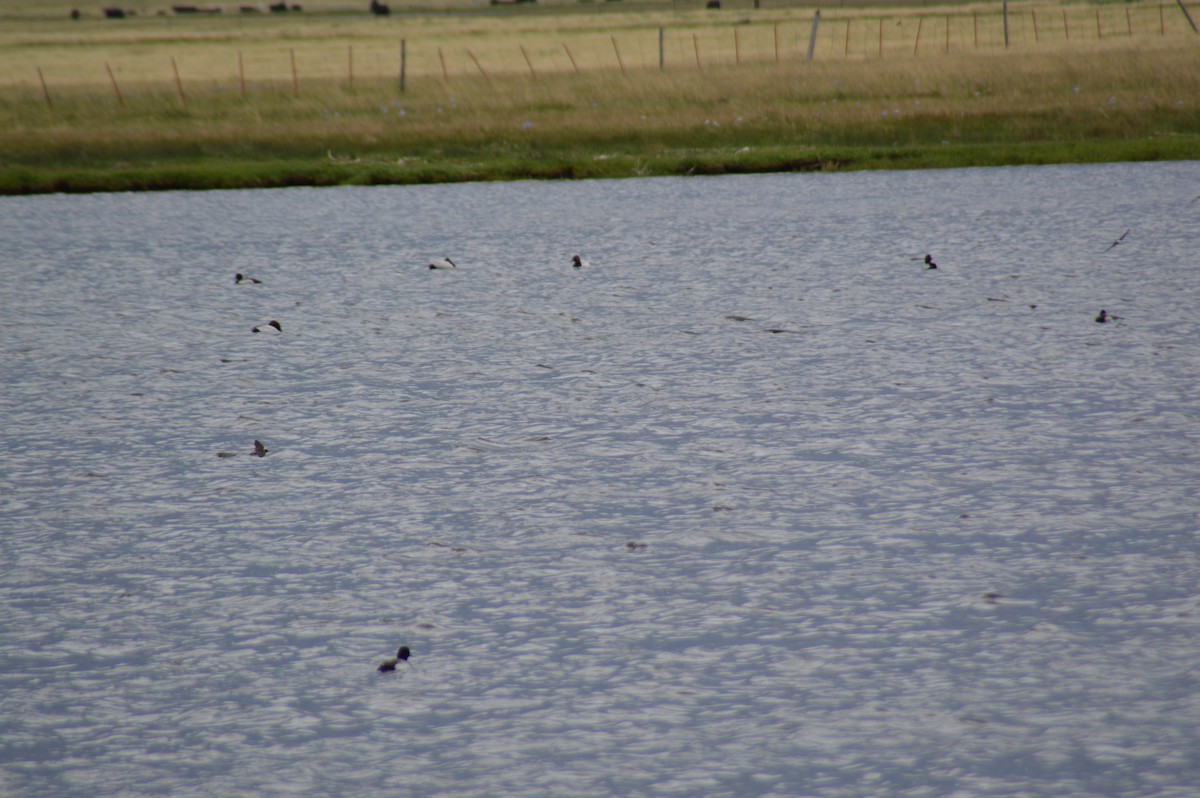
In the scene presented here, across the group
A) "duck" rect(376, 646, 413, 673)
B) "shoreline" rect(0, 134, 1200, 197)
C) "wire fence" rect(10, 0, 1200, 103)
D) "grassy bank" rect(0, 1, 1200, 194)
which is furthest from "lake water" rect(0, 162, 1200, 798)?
"wire fence" rect(10, 0, 1200, 103)

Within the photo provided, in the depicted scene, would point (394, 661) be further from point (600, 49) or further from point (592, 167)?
point (600, 49)

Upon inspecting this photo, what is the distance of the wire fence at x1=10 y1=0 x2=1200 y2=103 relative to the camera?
89.1 feet

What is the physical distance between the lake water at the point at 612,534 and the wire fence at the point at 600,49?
16340 millimetres

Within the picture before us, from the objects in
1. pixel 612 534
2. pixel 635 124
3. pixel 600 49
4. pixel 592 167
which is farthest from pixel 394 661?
pixel 600 49

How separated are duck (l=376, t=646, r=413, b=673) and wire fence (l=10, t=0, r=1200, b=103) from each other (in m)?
19.8

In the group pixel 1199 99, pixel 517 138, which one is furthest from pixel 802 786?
pixel 1199 99

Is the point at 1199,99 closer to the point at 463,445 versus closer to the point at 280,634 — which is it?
the point at 463,445

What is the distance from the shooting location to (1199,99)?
16422 mm

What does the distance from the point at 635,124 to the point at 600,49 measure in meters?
21.8

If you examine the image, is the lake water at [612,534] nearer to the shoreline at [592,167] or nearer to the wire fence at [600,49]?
the shoreline at [592,167]

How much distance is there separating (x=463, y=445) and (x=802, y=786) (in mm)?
2305

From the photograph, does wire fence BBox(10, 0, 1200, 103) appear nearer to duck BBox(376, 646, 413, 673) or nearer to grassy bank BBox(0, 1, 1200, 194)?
grassy bank BBox(0, 1, 1200, 194)

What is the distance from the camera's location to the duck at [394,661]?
266cm

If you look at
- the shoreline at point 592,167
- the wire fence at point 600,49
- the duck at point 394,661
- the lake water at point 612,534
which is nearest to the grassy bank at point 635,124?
the shoreline at point 592,167
